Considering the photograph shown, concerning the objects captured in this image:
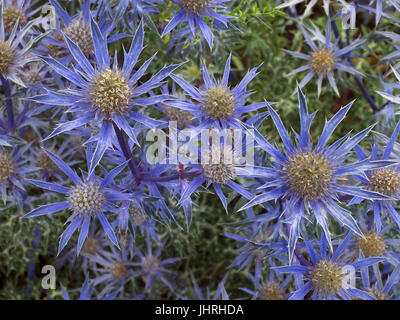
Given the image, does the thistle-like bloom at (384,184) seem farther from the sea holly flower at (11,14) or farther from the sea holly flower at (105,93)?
the sea holly flower at (11,14)

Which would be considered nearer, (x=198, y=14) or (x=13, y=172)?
(x=198, y=14)

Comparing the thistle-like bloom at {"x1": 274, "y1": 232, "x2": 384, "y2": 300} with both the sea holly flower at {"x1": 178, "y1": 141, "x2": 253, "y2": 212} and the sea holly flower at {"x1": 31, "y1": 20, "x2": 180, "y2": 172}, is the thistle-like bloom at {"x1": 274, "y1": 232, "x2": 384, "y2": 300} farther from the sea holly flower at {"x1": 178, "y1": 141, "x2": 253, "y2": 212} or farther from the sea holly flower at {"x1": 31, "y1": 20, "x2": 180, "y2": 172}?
the sea holly flower at {"x1": 31, "y1": 20, "x2": 180, "y2": 172}

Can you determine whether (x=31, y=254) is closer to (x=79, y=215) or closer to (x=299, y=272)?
(x=79, y=215)

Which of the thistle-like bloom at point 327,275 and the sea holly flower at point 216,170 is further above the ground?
the sea holly flower at point 216,170

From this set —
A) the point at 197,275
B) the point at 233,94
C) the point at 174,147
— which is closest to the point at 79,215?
the point at 174,147

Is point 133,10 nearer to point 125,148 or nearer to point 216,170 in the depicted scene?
point 125,148

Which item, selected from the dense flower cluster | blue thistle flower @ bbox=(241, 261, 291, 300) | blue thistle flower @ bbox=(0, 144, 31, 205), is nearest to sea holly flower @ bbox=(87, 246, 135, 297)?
the dense flower cluster

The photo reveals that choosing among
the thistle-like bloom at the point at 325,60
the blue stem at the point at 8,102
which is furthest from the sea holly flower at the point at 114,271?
the thistle-like bloom at the point at 325,60

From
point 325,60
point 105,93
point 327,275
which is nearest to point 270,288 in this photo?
point 327,275
